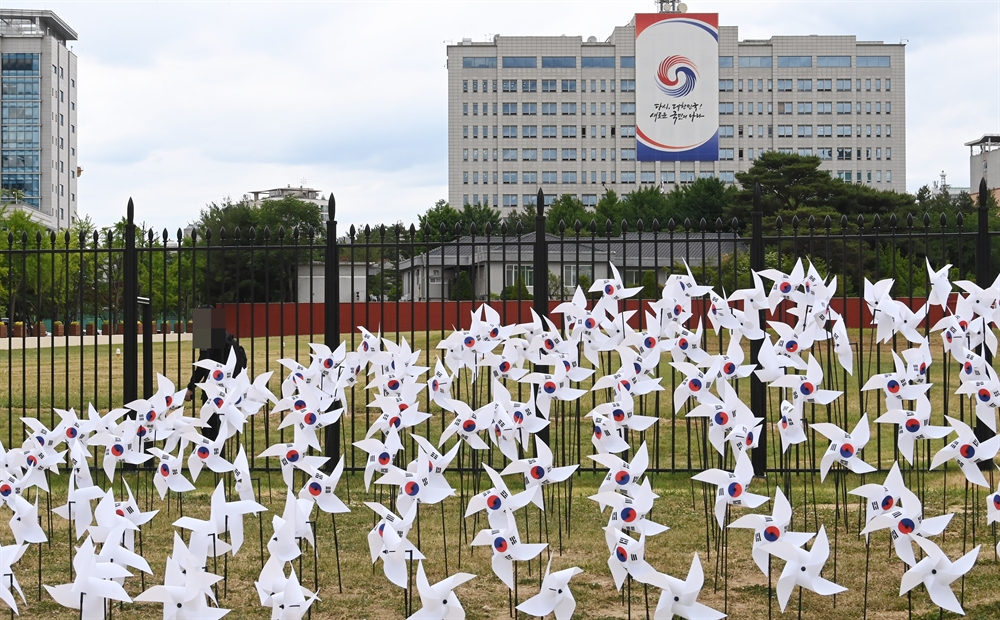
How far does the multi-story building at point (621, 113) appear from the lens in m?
109

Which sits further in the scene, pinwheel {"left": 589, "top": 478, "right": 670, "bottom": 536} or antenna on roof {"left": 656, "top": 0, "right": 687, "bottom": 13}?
antenna on roof {"left": 656, "top": 0, "right": 687, "bottom": 13}

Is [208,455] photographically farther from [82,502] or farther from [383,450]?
[383,450]

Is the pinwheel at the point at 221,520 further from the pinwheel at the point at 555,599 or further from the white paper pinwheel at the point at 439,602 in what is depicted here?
the pinwheel at the point at 555,599

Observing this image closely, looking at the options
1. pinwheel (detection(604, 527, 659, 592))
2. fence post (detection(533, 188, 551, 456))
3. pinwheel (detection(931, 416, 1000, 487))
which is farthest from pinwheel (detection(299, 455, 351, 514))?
pinwheel (detection(931, 416, 1000, 487))

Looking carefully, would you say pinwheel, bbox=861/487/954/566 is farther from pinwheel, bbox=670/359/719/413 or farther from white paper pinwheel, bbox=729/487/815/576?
pinwheel, bbox=670/359/719/413

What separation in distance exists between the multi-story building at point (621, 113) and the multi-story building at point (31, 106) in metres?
39.2

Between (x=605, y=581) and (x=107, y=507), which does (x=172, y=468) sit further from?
(x=605, y=581)

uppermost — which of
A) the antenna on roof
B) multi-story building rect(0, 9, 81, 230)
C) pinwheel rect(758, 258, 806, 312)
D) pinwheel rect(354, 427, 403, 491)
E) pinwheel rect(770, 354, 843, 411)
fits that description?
the antenna on roof

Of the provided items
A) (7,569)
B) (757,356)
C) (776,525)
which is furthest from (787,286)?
(7,569)

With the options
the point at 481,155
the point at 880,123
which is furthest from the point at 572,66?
the point at 880,123

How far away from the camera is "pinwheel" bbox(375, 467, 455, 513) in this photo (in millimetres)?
5309

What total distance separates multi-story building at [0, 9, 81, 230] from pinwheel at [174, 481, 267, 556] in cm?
9020

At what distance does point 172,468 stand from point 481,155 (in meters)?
105

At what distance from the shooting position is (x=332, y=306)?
8602mm
